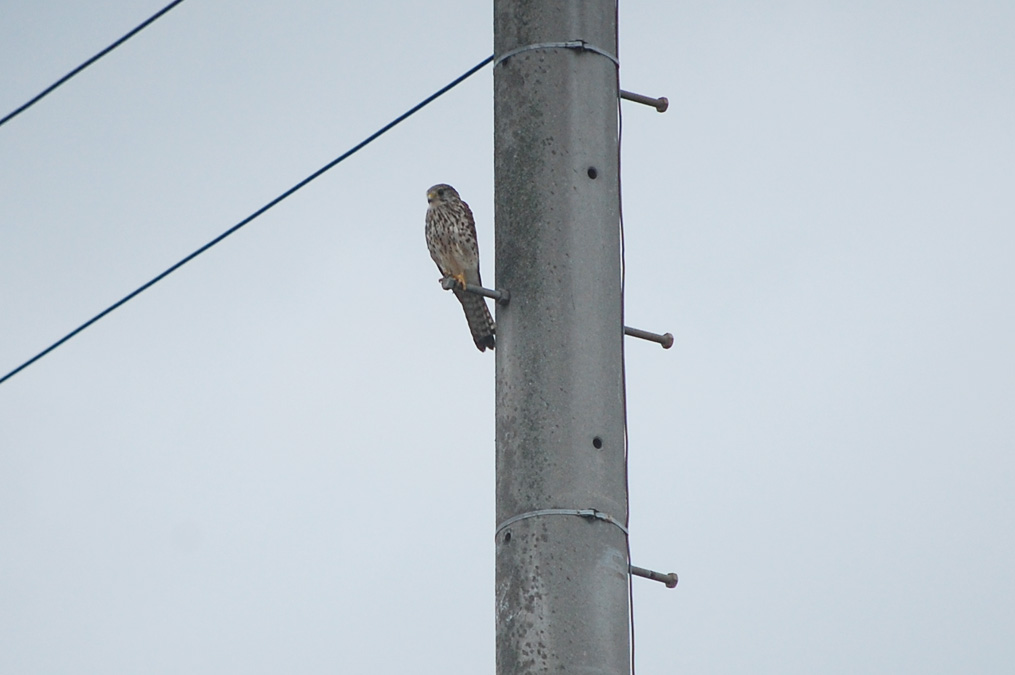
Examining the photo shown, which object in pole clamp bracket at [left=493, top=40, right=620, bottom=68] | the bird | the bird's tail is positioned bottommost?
pole clamp bracket at [left=493, top=40, right=620, bottom=68]

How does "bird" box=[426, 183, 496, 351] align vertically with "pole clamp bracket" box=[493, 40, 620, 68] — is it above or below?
above

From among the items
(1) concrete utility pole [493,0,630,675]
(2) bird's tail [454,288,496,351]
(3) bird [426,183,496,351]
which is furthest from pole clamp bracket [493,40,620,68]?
(3) bird [426,183,496,351]

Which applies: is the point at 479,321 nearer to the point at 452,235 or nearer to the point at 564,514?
the point at 452,235

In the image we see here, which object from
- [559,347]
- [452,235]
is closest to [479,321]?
[452,235]

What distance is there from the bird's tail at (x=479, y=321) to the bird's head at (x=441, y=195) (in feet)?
5.32

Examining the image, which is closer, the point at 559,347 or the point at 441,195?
the point at 559,347

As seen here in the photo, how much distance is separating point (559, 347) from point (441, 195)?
459 centimetres

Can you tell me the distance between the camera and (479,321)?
23.2ft

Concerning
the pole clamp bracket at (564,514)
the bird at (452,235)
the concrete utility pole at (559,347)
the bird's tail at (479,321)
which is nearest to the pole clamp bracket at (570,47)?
the concrete utility pole at (559,347)

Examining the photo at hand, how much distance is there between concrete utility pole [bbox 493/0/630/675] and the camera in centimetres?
410

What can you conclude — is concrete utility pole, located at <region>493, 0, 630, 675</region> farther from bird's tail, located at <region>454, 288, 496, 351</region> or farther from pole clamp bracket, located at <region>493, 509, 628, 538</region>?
bird's tail, located at <region>454, 288, 496, 351</region>

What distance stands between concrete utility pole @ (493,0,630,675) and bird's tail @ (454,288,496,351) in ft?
7.65

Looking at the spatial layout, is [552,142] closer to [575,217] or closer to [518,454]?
[575,217]

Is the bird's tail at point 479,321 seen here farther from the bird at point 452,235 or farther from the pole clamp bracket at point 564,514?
the pole clamp bracket at point 564,514
